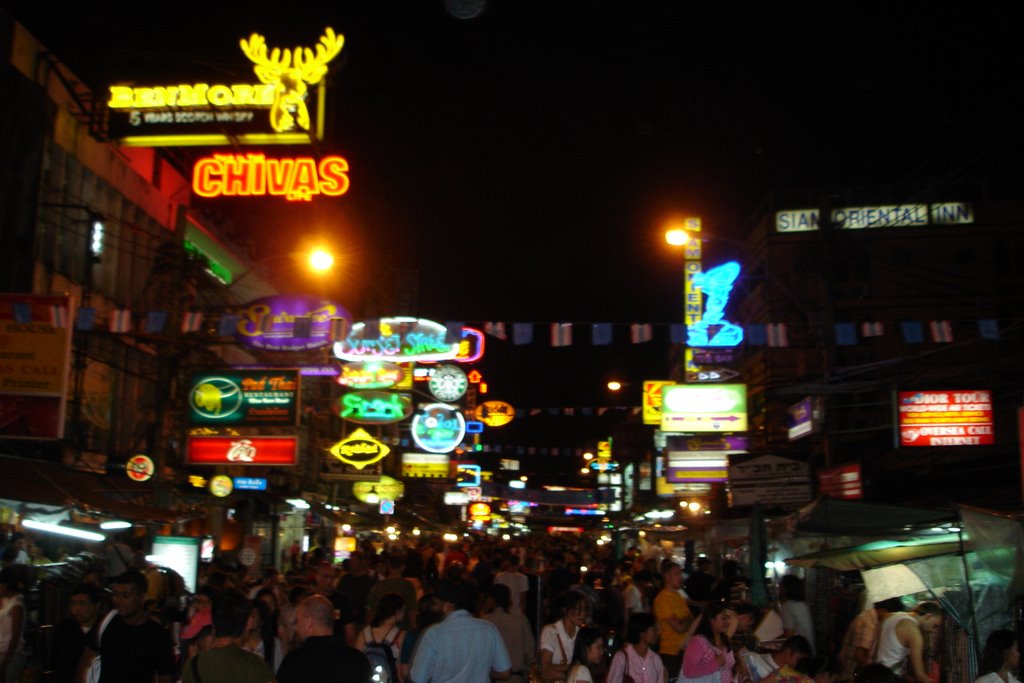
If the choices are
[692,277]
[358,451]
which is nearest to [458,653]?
[358,451]

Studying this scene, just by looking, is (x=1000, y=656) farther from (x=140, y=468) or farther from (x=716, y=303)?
(x=716, y=303)

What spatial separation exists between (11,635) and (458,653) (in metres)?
5.47

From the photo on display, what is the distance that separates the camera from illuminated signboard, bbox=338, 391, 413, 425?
29.8m

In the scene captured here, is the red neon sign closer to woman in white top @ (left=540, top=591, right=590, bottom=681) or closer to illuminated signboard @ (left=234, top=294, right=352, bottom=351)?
illuminated signboard @ (left=234, top=294, right=352, bottom=351)

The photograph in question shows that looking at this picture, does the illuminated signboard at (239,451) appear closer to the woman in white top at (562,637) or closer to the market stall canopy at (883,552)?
the market stall canopy at (883,552)

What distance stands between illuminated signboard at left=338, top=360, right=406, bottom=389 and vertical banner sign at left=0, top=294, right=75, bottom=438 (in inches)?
468

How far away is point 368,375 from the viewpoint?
28484 mm

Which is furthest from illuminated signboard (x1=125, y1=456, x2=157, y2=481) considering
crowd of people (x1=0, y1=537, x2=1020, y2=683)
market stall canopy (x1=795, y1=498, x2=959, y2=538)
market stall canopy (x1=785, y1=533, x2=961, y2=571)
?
market stall canopy (x1=795, y1=498, x2=959, y2=538)

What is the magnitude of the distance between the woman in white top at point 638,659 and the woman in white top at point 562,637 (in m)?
0.97

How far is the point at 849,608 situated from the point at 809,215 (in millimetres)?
33536

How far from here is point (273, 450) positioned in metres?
23.8

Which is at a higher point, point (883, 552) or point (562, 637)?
point (883, 552)

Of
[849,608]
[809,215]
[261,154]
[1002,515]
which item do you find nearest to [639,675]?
[1002,515]

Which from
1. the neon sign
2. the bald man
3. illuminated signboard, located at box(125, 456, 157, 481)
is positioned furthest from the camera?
the neon sign
